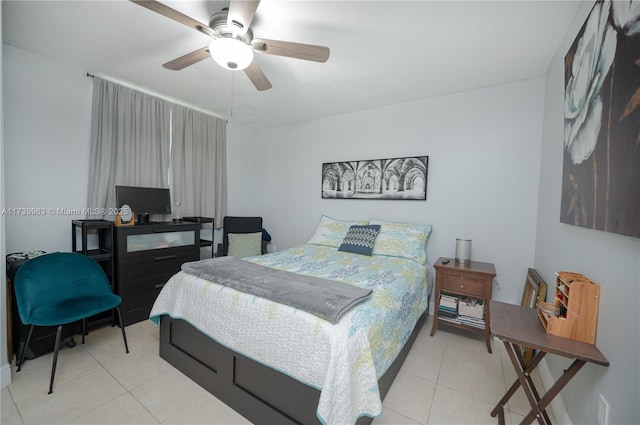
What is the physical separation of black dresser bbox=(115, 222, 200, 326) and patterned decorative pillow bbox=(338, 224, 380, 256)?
1.94 m

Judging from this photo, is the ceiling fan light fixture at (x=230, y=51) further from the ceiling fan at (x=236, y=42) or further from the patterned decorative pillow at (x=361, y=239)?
the patterned decorative pillow at (x=361, y=239)

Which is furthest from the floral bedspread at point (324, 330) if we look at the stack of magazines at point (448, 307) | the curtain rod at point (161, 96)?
the curtain rod at point (161, 96)

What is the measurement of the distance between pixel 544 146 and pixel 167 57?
3.61 meters

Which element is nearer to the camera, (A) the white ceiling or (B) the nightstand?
(A) the white ceiling

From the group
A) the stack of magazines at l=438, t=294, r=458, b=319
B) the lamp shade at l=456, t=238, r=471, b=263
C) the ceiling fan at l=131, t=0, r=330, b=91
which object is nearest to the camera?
the ceiling fan at l=131, t=0, r=330, b=91

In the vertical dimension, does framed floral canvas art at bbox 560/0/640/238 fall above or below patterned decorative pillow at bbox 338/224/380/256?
above

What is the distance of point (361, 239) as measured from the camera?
119 inches

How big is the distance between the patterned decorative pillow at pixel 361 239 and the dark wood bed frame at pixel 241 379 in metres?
1.16

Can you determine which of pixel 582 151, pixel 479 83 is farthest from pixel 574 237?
pixel 479 83

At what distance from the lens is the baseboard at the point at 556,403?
1.44 meters

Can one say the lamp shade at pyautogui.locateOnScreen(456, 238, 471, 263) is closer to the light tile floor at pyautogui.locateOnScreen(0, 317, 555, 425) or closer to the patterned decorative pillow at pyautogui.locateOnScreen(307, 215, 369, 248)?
the light tile floor at pyautogui.locateOnScreen(0, 317, 555, 425)

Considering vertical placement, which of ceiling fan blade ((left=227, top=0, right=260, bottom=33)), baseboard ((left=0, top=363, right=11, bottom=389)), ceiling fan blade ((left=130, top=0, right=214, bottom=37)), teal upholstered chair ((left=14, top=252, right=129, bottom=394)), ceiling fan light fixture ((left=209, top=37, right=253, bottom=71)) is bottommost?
baseboard ((left=0, top=363, right=11, bottom=389))

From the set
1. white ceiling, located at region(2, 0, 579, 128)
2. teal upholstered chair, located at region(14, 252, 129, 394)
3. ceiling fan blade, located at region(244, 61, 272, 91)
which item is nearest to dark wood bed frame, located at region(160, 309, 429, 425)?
teal upholstered chair, located at region(14, 252, 129, 394)

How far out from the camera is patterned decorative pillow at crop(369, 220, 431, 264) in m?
2.82
